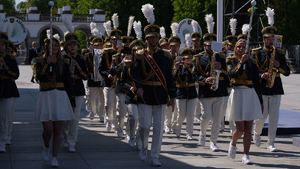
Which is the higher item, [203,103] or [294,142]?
[203,103]

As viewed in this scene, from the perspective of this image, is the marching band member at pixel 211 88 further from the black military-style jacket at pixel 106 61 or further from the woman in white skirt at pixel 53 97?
the woman in white skirt at pixel 53 97

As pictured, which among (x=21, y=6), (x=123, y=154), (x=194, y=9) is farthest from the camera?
(x=21, y=6)

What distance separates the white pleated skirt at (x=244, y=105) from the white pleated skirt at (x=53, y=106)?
101 inches

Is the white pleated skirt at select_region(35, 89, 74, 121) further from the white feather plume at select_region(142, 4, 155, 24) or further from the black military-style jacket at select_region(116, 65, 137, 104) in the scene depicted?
the white feather plume at select_region(142, 4, 155, 24)

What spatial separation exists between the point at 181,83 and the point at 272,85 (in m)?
2.58

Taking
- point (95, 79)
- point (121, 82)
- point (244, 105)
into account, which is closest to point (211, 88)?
point (244, 105)

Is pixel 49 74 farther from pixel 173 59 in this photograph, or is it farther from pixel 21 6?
pixel 21 6

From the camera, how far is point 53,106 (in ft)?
33.4

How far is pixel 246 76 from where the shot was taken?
10773 millimetres

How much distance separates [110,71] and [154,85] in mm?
3049

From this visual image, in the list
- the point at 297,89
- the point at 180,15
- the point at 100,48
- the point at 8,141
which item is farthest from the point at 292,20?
the point at 8,141

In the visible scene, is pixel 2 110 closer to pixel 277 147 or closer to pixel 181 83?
pixel 181 83

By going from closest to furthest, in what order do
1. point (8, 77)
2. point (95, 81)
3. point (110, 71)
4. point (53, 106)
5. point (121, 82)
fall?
point (53, 106) → point (8, 77) → point (121, 82) → point (110, 71) → point (95, 81)

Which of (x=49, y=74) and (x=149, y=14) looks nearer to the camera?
(x=49, y=74)
